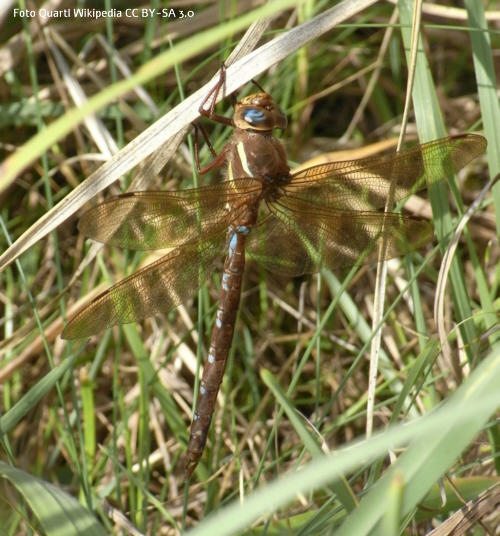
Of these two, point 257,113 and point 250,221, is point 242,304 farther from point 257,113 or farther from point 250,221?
point 257,113

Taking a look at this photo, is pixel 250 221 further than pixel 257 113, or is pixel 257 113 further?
pixel 250 221

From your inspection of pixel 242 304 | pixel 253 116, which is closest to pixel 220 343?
pixel 242 304

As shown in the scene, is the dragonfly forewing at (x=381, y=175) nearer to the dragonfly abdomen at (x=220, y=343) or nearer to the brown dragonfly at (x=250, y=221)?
the brown dragonfly at (x=250, y=221)

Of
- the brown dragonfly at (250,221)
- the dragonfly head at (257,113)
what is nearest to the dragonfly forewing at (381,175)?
the brown dragonfly at (250,221)

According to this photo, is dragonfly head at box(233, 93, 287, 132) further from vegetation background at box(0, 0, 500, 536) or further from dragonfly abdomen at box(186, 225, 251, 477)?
dragonfly abdomen at box(186, 225, 251, 477)

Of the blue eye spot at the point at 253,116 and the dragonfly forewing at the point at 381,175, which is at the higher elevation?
the blue eye spot at the point at 253,116

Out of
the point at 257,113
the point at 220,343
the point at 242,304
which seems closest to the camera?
the point at 257,113

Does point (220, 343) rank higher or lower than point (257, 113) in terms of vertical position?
lower

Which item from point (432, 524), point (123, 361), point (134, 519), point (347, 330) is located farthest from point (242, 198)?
point (432, 524)
